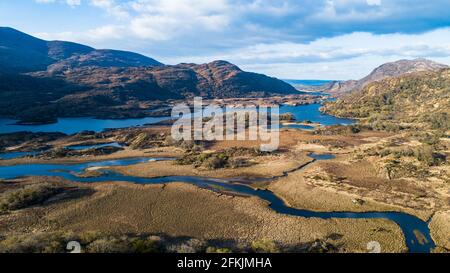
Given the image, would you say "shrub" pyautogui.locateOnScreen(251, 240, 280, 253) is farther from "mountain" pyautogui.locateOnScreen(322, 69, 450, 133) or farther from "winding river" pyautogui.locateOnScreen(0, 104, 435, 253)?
"mountain" pyautogui.locateOnScreen(322, 69, 450, 133)

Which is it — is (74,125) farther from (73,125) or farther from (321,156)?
(321,156)

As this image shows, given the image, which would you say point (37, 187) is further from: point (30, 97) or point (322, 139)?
point (30, 97)

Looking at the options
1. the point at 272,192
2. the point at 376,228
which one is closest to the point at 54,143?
the point at 272,192

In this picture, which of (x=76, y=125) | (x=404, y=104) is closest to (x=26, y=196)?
(x=76, y=125)

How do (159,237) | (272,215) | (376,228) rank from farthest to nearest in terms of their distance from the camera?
(272,215) → (376,228) → (159,237)

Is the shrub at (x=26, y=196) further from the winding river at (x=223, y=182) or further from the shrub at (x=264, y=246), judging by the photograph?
the shrub at (x=264, y=246)

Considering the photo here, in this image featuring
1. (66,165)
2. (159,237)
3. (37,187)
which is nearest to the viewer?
(159,237)
